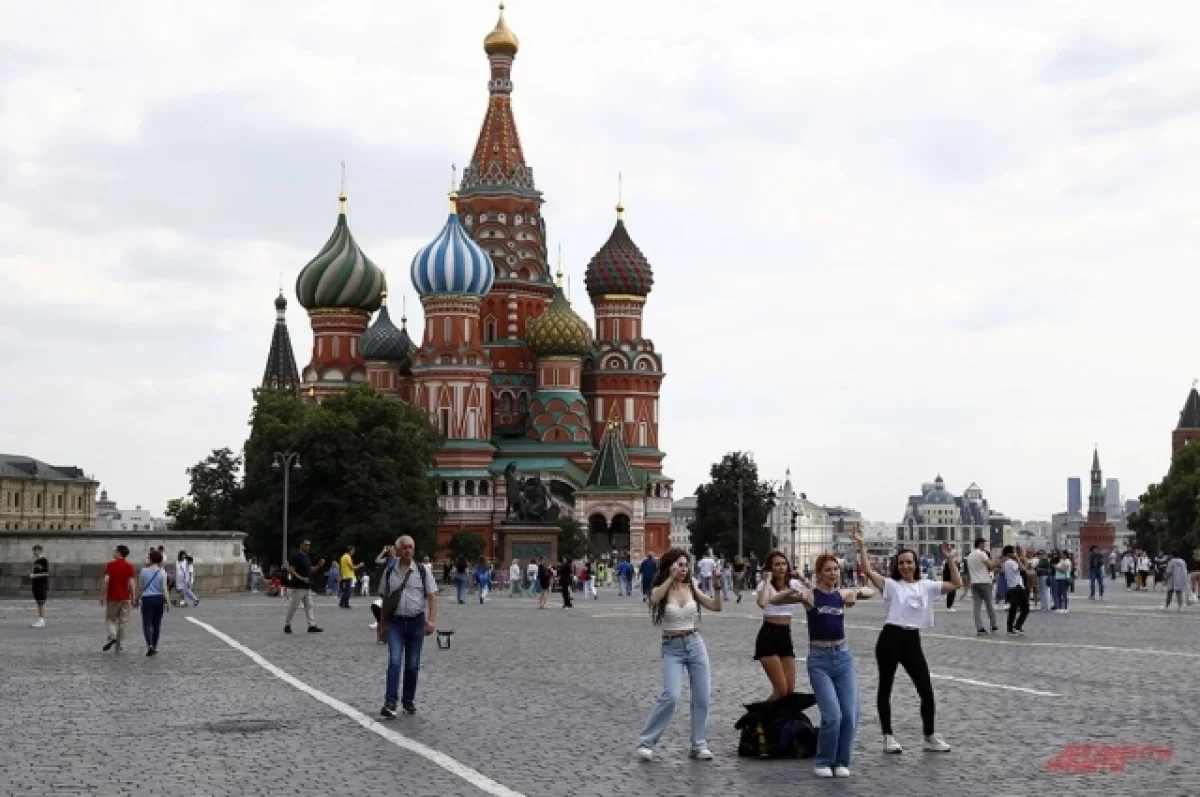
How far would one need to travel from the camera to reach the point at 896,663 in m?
13.4

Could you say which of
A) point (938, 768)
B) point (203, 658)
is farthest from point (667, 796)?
point (203, 658)

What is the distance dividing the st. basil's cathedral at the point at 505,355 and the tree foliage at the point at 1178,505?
28176mm

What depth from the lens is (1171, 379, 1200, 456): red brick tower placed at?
518ft

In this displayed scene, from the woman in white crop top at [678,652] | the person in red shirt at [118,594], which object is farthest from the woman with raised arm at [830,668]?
the person in red shirt at [118,594]

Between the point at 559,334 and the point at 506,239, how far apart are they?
8.56 meters

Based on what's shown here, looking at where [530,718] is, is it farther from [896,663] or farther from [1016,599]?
[1016,599]

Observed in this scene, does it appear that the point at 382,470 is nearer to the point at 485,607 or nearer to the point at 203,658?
the point at 485,607

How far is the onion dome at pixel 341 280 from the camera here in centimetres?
11200

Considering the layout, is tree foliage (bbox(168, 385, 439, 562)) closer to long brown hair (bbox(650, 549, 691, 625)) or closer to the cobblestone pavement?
the cobblestone pavement

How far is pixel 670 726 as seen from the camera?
1501 cm

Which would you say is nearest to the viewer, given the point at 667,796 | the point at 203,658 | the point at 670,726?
the point at 667,796

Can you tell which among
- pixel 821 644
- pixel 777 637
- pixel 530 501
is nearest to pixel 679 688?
pixel 821 644

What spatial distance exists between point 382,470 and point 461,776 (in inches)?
2377

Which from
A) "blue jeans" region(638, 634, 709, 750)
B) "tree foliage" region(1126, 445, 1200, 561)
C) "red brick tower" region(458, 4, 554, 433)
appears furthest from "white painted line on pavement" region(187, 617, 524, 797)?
"red brick tower" region(458, 4, 554, 433)
